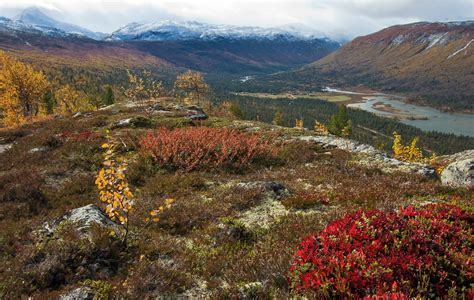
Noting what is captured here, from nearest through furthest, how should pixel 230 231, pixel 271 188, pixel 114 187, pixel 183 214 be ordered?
1. pixel 114 187
2. pixel 230 231
3. pixel 183 214
4. pixel 271 188

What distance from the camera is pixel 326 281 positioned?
621 centimetres

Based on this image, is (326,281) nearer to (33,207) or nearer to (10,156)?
(33,207)

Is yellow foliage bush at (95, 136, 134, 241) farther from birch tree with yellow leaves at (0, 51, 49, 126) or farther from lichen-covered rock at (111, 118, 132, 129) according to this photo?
birch tree with yellow leaves at (0, 51, 49, 126)

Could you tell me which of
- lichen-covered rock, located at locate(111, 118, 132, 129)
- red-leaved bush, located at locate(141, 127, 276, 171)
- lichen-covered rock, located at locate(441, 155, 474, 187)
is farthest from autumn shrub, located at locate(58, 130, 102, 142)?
lichen-covered rock, located at locate(441, 155, 474, 187)

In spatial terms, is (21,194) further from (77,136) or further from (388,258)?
(388,258)

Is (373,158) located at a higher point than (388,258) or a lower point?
lower

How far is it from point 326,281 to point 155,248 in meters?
4.84

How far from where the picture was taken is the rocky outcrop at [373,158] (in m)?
18.3

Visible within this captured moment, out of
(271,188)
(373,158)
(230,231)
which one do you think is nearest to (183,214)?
(230,231)

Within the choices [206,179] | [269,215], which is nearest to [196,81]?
[206,179]

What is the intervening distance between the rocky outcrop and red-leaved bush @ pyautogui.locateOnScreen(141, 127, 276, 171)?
5.89 meters

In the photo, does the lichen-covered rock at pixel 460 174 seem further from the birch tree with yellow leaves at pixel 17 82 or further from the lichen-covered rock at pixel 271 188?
the birch tree with yellow leaves at pixel 17 82

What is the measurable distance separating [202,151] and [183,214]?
8.31 meters

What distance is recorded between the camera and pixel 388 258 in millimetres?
6621
